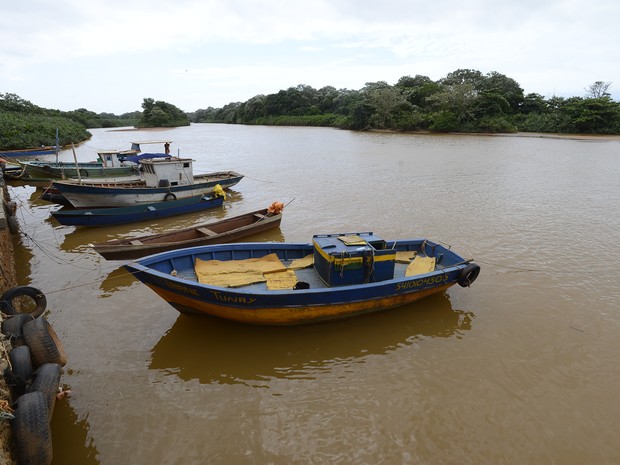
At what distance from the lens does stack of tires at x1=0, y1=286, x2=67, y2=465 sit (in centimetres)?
443

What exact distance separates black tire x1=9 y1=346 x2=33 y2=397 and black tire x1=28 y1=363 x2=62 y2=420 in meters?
0.11

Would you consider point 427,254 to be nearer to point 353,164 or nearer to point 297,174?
point 297,174

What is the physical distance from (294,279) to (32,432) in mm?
5284

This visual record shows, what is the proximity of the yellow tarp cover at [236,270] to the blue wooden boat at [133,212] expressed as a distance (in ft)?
26.8

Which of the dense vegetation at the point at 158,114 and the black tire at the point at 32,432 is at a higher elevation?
the dense vegetation at the point at 158,114

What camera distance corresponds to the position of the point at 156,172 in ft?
55.3

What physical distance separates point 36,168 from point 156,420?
2226cm

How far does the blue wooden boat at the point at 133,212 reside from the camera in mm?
14086

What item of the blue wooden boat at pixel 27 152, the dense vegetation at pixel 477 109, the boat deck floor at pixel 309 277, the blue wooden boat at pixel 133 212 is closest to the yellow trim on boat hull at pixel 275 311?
the boat deck floor at pixel 309 277

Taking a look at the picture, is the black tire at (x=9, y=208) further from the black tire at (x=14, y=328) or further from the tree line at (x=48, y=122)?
the black tire at (x=14, y=328)

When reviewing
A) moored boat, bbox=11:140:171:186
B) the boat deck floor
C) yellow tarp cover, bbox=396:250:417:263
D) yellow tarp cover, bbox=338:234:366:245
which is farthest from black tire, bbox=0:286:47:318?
moored boat, bbox=11:140:171:186

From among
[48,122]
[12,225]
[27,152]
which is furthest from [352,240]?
[48,122]

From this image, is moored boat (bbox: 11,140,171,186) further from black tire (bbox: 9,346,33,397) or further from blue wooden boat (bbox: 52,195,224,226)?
black tire (bbox: 9,346,33,397)

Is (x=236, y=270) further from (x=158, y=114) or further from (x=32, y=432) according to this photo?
(x=158, y=114)
